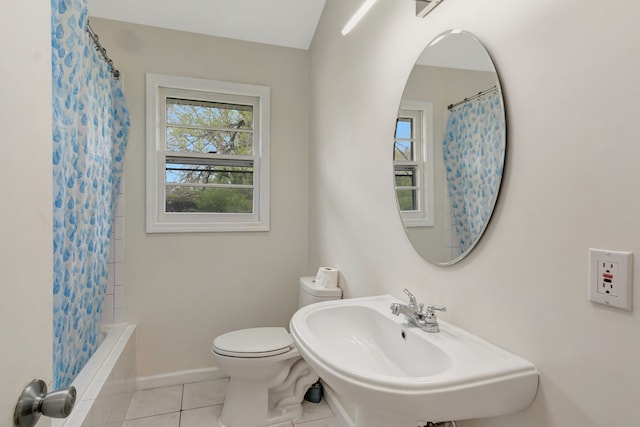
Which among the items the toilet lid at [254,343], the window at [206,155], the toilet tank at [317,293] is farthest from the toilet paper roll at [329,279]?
the window at [206,155]

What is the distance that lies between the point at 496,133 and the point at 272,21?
6.79ft

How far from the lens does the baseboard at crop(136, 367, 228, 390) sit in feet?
7.49

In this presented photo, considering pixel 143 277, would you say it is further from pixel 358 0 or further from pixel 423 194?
pixel 358 0

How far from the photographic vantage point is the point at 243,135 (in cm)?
262

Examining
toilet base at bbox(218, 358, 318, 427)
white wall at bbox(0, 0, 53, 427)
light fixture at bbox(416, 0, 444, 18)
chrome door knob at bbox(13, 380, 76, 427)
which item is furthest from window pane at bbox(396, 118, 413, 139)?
toilet base at bbox(218, 358, 318, 427)

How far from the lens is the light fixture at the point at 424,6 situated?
1.17 meters

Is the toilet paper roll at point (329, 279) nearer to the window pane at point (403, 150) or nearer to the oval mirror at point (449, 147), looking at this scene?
the oval mirror at point (449, 147)

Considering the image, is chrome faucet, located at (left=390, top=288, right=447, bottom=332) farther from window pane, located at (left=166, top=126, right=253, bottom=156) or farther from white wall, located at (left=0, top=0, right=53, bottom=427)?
window pane, located at (left=166, top=126, right=253, bottom=156)

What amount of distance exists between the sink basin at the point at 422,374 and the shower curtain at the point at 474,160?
0.33 meters

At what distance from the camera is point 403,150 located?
4.58 ft

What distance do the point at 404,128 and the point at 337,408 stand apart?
5.53 ft

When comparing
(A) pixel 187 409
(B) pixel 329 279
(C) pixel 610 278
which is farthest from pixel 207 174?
(C) pixel 610 278

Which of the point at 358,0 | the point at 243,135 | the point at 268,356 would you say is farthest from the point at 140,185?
the point at 358,0

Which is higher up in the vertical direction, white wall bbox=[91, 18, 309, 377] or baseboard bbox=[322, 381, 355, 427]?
white wall bbox=[91, 18, 309, 377]
